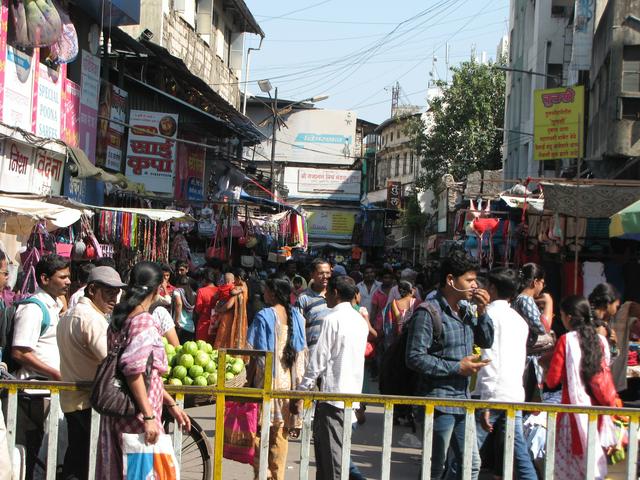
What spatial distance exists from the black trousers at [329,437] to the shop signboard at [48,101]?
390 inches

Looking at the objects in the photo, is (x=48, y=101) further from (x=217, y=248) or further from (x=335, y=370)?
(x=335, y=370)

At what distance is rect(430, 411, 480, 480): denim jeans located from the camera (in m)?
5.78

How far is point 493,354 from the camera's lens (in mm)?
6547

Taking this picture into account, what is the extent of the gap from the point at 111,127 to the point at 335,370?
1324 cm

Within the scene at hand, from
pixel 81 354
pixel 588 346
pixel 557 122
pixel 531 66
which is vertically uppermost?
pixel 531 66

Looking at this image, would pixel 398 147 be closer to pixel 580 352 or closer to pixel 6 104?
pixel 6 104

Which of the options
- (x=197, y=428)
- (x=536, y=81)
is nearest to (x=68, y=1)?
(x=197, y=428)

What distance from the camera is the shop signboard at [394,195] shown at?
65.8 meters

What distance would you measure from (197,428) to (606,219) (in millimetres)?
8772

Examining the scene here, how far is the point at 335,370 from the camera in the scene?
21.1 ft

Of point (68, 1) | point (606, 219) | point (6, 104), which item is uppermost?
point (68, 1)

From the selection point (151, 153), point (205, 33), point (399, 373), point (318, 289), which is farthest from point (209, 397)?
point (205, 33)

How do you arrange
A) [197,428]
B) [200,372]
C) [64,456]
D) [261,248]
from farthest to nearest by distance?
[261,248]
[200,372]
[197,428]
[64,456]

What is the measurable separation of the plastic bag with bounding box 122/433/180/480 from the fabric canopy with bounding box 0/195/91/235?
510 centimetres
